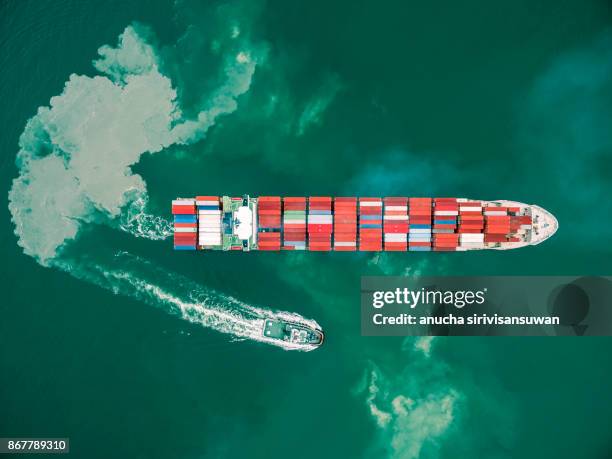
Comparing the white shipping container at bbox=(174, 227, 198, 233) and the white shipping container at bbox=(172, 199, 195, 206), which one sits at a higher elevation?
the white shipping container at bbox=(172, 199, 195, 206)

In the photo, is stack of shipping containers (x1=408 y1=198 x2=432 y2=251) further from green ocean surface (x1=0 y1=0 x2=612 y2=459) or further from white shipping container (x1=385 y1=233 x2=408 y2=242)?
green ocean surface (x1=0 y1=0 x2=612 y2=459)

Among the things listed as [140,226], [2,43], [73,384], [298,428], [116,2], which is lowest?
[298,428]

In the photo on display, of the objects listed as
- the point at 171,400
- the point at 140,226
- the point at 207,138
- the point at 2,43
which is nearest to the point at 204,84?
the point at 207,138

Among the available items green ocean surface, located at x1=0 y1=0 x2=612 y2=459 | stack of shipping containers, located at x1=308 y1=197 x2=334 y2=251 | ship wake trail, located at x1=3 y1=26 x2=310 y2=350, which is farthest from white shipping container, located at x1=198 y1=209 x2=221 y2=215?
stack of shipping containers, located at x1=308 y1=197 x2=334 y2=251

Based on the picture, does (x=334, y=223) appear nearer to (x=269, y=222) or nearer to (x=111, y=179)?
(x=269, y=222)

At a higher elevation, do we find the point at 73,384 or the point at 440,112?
the point at 440,112

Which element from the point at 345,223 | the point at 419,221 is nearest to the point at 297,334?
the point at 345,223

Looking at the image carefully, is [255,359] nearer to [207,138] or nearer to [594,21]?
[207,138]
